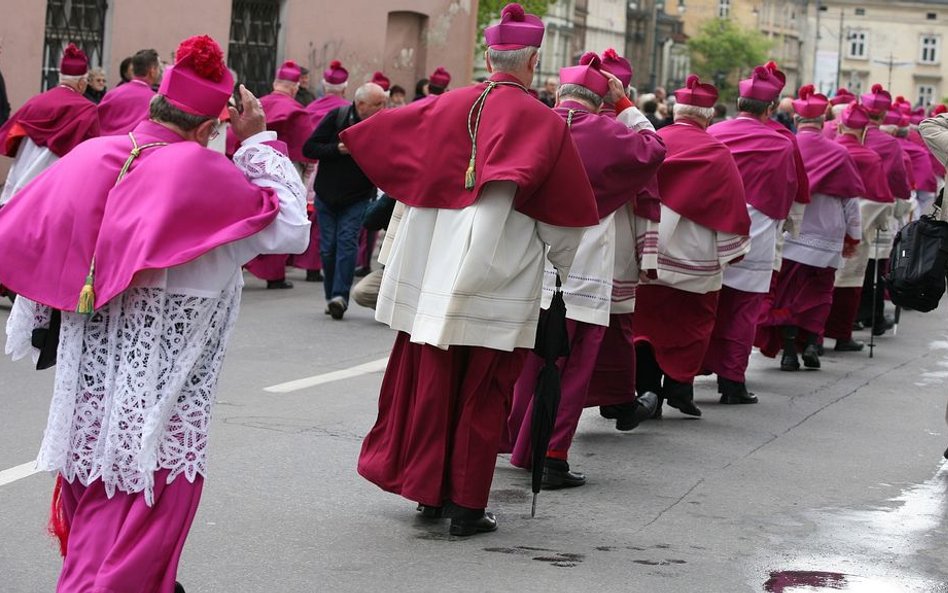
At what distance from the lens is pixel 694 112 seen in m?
9.99

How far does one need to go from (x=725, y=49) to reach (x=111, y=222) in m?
108

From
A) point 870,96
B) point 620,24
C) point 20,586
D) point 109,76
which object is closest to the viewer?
point 20,586

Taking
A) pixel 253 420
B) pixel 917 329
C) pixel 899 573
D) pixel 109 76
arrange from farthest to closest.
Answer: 1. pixel 109 76
2. pixel 917 329
3. pixel 253 420
4. pixel 899 573

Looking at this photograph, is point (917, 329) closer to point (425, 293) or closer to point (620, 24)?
point (425, 293)

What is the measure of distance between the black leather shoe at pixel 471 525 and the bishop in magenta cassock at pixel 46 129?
23.3 feet

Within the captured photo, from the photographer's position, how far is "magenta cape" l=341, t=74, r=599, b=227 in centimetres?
677

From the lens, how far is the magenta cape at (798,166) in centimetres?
1127

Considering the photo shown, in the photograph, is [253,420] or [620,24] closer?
[253,420]

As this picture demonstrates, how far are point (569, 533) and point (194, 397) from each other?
2.39 meters

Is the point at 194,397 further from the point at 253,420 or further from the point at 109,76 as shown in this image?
the point at 109,76

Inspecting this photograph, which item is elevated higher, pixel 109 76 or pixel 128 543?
pixel 109 76

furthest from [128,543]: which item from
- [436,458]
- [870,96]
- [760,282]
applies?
[870,96]

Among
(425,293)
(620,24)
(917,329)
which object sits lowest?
(917,329)

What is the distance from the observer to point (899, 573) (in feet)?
22.0
